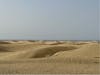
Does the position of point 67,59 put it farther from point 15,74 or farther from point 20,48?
point 20,48

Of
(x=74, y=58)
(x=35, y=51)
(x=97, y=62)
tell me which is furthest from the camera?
(x=35, y=51)

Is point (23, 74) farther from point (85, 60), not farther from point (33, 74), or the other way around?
point (85, 60)

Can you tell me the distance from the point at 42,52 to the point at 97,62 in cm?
600

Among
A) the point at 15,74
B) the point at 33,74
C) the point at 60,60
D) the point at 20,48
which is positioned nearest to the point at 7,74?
the point at 15,74

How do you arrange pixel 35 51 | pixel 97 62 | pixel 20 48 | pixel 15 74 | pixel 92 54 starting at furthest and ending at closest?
1. pixel 20 48
2. pixel 35 51
3. pixel 92 54
4. pixel 97 62
5. pixel 15 74

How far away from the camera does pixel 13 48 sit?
28.3 m

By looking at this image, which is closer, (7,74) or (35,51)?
(7,74)

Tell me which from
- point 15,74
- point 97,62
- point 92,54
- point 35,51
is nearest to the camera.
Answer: point 15,74

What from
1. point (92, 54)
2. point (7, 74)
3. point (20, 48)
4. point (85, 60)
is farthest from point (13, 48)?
point (7, 74)

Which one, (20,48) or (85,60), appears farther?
(20,48)

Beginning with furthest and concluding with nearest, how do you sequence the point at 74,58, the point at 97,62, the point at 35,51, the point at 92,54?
the point at 35,51, the point at 92,54, the point at 74,58, the point at 97,62

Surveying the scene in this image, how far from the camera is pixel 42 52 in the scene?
19547 millimetres

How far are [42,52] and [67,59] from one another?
4.49m

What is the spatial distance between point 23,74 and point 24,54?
973 centimetres
